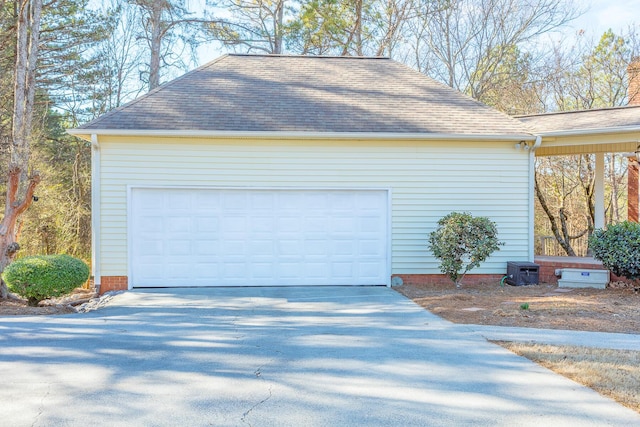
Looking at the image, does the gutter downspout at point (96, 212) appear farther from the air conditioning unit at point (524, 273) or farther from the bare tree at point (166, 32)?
the bare tree at point (166, 32)

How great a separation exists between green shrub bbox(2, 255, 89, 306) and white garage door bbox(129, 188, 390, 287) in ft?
4.89

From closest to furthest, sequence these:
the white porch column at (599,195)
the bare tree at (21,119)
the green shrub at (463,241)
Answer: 1. the bare tree at (21,119)
2. the green shrub at (463,241)
3. the white porch column at (599,195)

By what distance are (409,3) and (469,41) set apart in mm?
2750

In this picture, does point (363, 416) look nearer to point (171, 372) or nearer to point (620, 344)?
point (171, 372)

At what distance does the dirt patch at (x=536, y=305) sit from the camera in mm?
6809

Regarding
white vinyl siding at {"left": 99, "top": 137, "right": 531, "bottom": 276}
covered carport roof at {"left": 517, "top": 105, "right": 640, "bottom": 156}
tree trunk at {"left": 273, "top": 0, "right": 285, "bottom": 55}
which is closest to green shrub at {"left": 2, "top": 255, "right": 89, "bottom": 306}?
white vinyl siding at {"left": 99, "top": 137, "right": 531, "bottom": 276}

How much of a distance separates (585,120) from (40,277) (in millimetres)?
10657

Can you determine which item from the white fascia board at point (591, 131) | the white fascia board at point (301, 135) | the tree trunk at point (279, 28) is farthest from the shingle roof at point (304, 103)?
the tree trunk at point (279, 28)

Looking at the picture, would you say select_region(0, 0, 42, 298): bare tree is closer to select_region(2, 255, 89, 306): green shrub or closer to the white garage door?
select_region(2, 255, 89, 306): green shrub

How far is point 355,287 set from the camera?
1016 cm

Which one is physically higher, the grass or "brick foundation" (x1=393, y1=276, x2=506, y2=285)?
"brick foundation" (x1=393, y1=276, x2=506, y2=285)

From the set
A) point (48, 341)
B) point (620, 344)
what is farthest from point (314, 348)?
point (620, 344)

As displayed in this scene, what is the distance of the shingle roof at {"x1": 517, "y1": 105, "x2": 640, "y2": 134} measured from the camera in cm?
1005

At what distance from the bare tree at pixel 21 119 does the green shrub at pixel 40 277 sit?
4.43 feet
